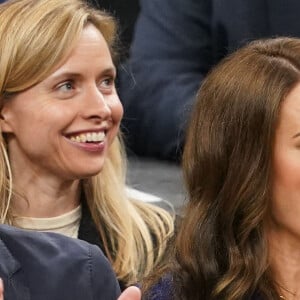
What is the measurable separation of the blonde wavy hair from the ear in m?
0.02

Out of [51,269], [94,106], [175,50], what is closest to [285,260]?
[51,269]

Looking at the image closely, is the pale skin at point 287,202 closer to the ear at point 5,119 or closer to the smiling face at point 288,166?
the smiling face at point 288,166

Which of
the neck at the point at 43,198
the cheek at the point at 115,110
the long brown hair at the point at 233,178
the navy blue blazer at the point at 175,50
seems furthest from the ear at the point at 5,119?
the long brown hair at the point at 233,178

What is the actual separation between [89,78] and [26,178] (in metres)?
0.27

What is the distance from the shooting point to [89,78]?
2.63 m

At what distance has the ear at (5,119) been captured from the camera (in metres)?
2.70

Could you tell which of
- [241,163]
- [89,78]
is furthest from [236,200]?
[89,78]

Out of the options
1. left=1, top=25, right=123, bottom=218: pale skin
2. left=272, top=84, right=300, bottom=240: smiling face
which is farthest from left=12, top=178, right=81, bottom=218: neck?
left=272, top=84, right=300, bottom=240: smiling face

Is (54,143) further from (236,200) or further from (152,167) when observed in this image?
(236,200)

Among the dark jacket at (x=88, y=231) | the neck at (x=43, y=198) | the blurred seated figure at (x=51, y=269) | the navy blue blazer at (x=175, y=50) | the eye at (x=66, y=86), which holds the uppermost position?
the blurred seated figure at (x=51, y=269)

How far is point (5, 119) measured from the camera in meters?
2.70

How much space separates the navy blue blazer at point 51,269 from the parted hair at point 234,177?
22 centimetres

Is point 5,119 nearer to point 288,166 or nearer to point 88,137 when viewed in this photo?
point 88,137

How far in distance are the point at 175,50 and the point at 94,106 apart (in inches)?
22.2
